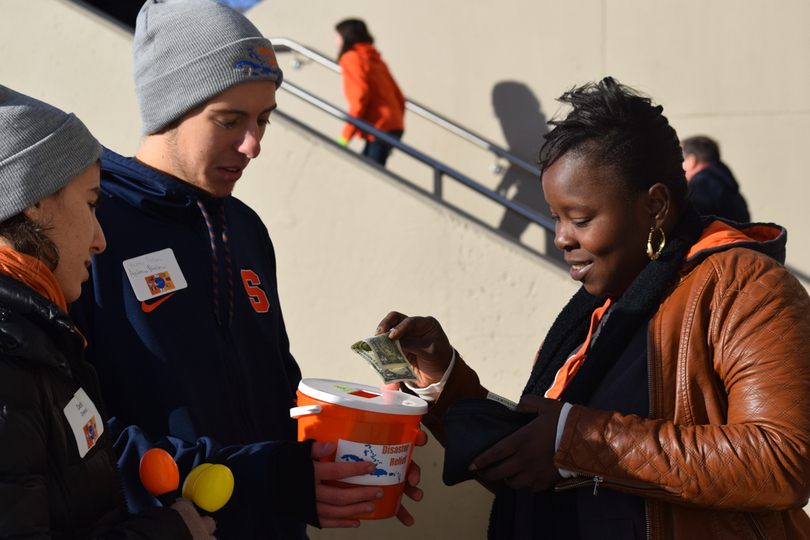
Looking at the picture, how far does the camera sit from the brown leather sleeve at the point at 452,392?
186 centimetres

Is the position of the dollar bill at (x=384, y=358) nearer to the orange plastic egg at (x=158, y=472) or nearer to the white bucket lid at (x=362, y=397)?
the white bucket lid at (x=362, y=397)

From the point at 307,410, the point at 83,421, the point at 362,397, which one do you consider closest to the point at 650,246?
the point at 362,397

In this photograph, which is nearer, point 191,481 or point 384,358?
point 191,481

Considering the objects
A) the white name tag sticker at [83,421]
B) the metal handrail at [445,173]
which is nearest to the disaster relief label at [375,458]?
the white name tag sticker at [83,421]

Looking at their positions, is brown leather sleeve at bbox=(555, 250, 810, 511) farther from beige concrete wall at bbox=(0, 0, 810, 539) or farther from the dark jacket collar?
beige concrete wall at bbox=(0, 0, 810, 539)

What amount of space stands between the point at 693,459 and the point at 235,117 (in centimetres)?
129

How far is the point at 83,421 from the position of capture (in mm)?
1137

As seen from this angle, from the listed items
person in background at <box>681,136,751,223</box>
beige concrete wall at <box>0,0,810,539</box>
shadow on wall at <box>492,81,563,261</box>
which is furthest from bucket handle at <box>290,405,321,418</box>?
shadow on wall at <box>492,81,563,261</box>

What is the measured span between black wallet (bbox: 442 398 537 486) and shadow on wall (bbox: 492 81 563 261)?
15.7 feet

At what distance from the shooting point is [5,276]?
1.05 m

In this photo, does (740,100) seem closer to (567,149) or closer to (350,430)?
(567,149)

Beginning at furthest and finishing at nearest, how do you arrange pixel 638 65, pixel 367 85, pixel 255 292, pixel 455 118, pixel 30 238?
pixel 455 118 < pixel 638 65 < pixel 367 85 < pixel 255 292 < pixel 30 238

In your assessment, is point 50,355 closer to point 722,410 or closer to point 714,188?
point 722,410

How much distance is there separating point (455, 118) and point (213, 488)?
5.51m
